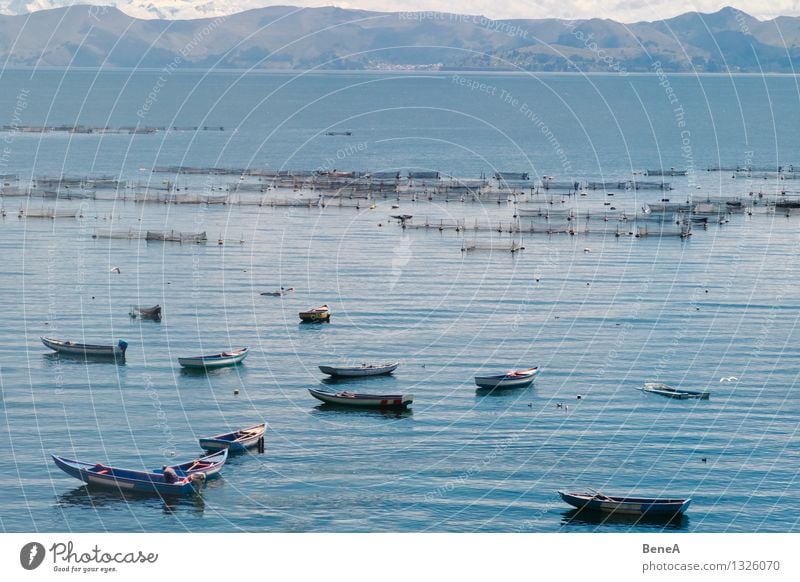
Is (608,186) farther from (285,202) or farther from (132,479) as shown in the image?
(132,479)

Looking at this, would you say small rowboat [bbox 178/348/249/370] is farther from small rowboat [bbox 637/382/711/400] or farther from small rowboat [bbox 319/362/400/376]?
small rowboat [bbox 637/382/711/400]

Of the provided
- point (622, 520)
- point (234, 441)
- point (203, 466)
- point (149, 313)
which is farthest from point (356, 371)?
point (622, 520)

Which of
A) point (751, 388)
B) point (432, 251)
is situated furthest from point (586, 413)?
point (432, 251)

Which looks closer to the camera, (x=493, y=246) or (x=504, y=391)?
(x=504, y=391)

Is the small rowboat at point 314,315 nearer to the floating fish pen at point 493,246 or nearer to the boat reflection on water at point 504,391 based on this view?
the boat reflection on water at point 504,391

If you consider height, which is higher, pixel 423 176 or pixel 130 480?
pixel 423 176

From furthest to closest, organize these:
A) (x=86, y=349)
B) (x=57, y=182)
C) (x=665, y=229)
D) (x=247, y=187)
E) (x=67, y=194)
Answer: (x=247, y=187) < (x=57, y=182) < (x=67, y=194) < (x=665, y=229) < (x=86, y=349)

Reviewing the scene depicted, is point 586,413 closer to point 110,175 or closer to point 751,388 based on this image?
point 751,388

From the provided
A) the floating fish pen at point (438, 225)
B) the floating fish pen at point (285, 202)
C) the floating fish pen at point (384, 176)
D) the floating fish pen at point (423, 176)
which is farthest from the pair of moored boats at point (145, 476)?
the floating fish pen at point (423, 176)
